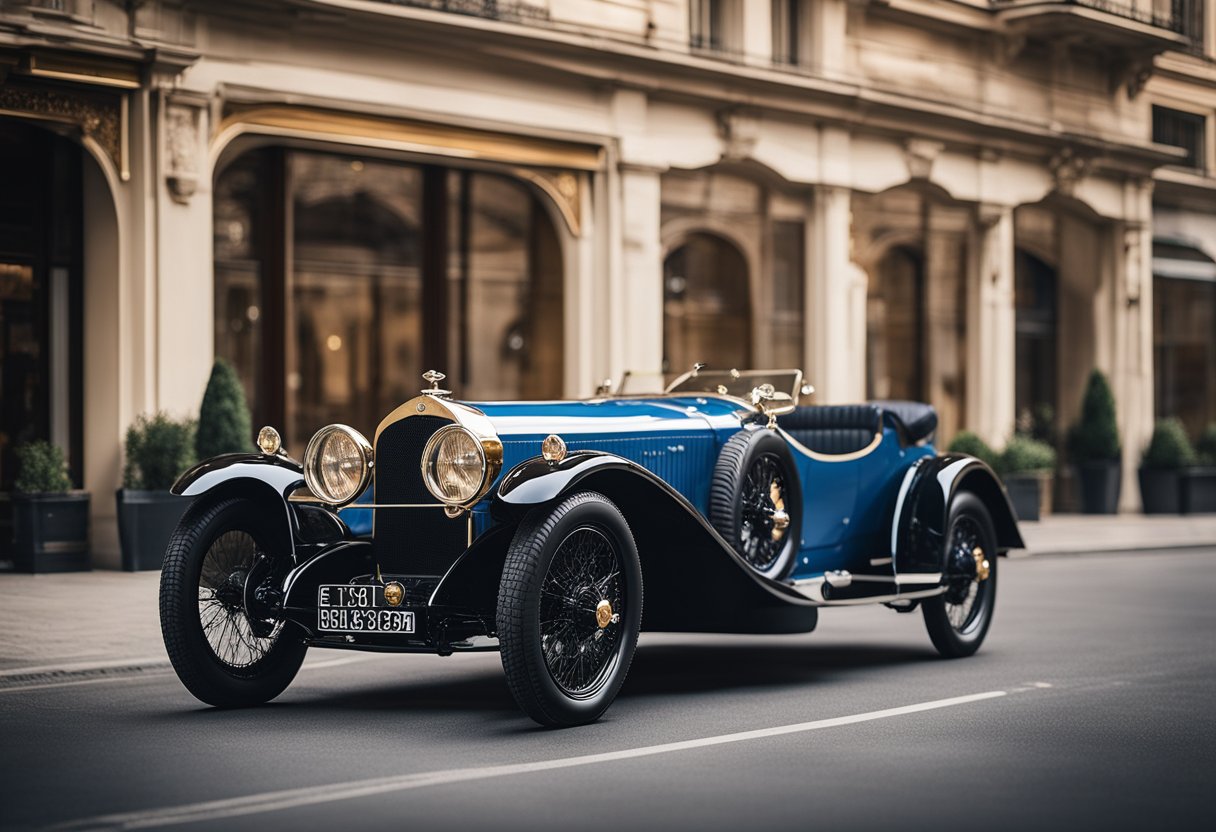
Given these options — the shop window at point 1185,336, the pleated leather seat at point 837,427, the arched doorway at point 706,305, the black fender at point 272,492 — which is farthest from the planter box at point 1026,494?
the black fender at point 272,492

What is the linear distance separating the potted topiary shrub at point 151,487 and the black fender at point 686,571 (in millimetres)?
7097

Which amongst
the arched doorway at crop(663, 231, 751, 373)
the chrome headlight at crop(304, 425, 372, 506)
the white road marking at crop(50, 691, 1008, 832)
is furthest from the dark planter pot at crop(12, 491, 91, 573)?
the white road marking at crop(50, 691, 1008, 832)

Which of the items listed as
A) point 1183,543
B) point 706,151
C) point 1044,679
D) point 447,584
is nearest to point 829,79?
point 706,151

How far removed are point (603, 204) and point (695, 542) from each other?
37.2 feet

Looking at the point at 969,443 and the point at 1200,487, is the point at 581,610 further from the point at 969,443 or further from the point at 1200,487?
the point at 1200,487

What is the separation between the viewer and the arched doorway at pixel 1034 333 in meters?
26.4

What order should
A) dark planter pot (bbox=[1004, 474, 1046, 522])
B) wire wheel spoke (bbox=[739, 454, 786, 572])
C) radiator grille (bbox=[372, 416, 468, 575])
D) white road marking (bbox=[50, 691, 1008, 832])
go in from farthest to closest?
dark planter pot (bbox=[1004, 474, 1046, 522])
wire wheel spoke (bbox=[739, 454, 786, 572])
radiator grille (bbox=[372, 416, 468, 575])
white road marking (bbox=[50, 691, 1008, 832])

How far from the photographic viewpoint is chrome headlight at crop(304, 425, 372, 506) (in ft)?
25.2

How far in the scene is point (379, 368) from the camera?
691 inches

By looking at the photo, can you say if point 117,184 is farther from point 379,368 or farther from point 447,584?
point 447,584

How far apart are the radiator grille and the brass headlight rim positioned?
18 centimetres

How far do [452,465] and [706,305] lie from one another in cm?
1446

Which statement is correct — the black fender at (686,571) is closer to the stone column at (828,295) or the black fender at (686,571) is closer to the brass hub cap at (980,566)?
the brass hub cap at (980,566)

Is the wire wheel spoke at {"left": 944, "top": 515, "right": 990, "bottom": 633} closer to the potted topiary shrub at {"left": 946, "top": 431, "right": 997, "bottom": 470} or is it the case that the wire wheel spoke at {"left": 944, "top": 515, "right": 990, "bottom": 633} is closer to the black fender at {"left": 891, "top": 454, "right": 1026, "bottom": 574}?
the black fender at {"left": 891, "top": 454, "right": 1026, "bottom": 574}
